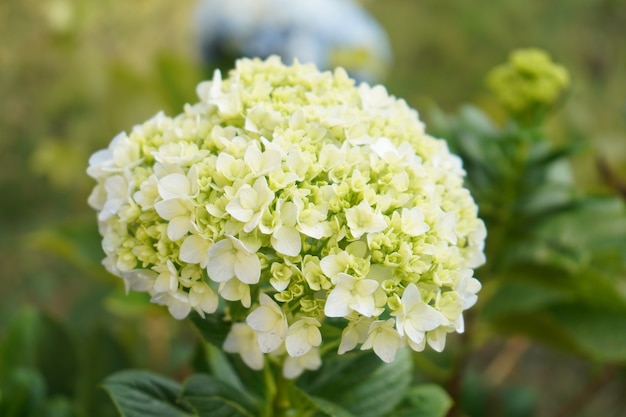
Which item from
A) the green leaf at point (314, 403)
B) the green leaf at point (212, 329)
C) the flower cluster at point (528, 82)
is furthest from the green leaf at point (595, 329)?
the green leaf at point (212, 329)

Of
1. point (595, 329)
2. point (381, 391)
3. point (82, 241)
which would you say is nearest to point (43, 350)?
point (82, 241)

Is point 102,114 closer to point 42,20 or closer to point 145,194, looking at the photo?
point 42,20

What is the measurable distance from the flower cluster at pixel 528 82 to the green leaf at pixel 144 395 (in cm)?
47

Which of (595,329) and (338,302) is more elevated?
(595,329)

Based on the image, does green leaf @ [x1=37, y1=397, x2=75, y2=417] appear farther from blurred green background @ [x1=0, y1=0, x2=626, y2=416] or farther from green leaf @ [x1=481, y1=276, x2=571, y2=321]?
green leaf @ [x1=481, y1=276, x2=571, y2=321]

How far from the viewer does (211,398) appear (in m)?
0.57

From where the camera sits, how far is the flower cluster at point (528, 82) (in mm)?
797

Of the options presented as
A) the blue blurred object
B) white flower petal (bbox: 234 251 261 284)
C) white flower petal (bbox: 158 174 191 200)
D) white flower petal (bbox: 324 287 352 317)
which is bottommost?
white flower petal (bbox: 324 287 352 317)

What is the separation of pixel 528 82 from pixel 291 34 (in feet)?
1.85

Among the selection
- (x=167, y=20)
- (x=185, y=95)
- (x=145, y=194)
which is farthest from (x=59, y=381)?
(x=167, y=20)

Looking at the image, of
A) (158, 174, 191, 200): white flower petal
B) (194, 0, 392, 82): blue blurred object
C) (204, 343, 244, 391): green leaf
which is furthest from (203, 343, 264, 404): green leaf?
(194, 0, 392, 82): blue blurred object

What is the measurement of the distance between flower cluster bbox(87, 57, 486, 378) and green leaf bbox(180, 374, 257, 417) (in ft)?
0.19

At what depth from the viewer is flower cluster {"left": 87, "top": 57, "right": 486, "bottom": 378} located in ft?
1.48

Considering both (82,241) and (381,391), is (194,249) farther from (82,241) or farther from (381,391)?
(82,241)
